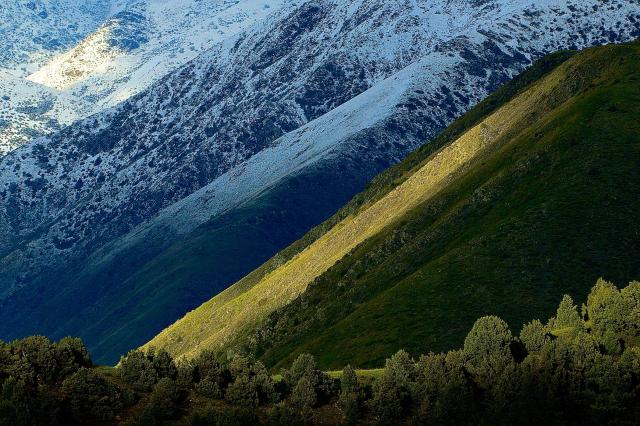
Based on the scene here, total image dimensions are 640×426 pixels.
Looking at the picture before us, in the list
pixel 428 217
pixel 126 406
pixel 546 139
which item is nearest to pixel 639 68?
pixel 546 139

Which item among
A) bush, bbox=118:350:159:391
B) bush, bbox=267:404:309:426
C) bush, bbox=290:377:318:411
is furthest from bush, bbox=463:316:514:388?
bush, bbox=118:350:159:391

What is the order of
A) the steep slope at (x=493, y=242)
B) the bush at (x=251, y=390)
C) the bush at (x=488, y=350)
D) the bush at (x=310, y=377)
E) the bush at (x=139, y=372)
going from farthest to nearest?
the steep slope at (x=493, y=242) → the bush at (x=488, y=350) → the bush at (x=310, y=377) → the bush at (x=139, y=372) → the bush at (x=251, y=390)

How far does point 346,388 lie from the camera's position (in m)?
67.6

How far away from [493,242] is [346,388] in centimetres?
5881

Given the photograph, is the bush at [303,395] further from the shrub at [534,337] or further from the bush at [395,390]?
the shrub at [534,337]

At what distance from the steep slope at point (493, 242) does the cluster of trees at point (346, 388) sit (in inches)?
1265

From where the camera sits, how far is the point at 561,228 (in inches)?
4614

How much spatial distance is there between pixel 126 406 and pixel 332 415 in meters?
15.7

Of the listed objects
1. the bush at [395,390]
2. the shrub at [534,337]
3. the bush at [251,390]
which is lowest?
the shrub at [534,337]

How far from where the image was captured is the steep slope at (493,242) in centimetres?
10900

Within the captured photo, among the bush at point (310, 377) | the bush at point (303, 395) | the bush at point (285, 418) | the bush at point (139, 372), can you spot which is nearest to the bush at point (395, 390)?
the bush at point (310, 377)

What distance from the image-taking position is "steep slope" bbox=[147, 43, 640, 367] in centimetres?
10900

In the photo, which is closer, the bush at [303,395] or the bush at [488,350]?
the bush at [303,395]

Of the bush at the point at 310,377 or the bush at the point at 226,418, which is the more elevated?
the bush at the point at 226,418
